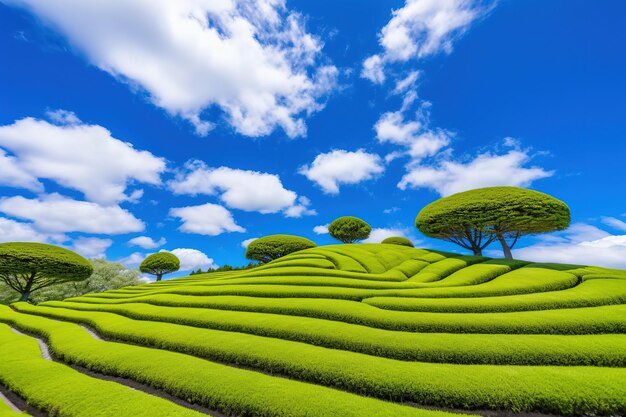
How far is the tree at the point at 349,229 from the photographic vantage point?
171ft

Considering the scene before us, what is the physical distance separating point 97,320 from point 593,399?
77.1ft

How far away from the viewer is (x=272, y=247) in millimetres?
45031

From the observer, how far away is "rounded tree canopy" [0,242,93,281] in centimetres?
3528

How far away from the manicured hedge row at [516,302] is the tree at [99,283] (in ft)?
169

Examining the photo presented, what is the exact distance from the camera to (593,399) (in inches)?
276

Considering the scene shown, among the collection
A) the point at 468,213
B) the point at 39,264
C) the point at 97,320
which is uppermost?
the point at 468,213

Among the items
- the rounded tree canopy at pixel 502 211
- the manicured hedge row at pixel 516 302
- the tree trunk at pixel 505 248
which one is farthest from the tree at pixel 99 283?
the tree trunk at pixel 505 248

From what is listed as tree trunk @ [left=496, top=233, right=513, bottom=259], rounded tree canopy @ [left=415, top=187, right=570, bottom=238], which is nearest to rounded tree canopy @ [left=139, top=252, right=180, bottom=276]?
rounded tree canopy @ [left=415, top=187, right=570, bottom=238]

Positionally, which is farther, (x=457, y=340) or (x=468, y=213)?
(x=468, y=213)

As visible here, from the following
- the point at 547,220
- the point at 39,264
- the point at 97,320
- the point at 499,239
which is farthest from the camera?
the point at 39,264

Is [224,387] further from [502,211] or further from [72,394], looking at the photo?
[502,211]

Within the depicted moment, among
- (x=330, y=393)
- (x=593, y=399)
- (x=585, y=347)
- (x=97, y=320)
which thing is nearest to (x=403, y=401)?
(x=330, y=393)

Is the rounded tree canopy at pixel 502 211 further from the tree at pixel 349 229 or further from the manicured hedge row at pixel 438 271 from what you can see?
the tree at pixel 349 229

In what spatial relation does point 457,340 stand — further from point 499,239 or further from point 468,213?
point 499,239
